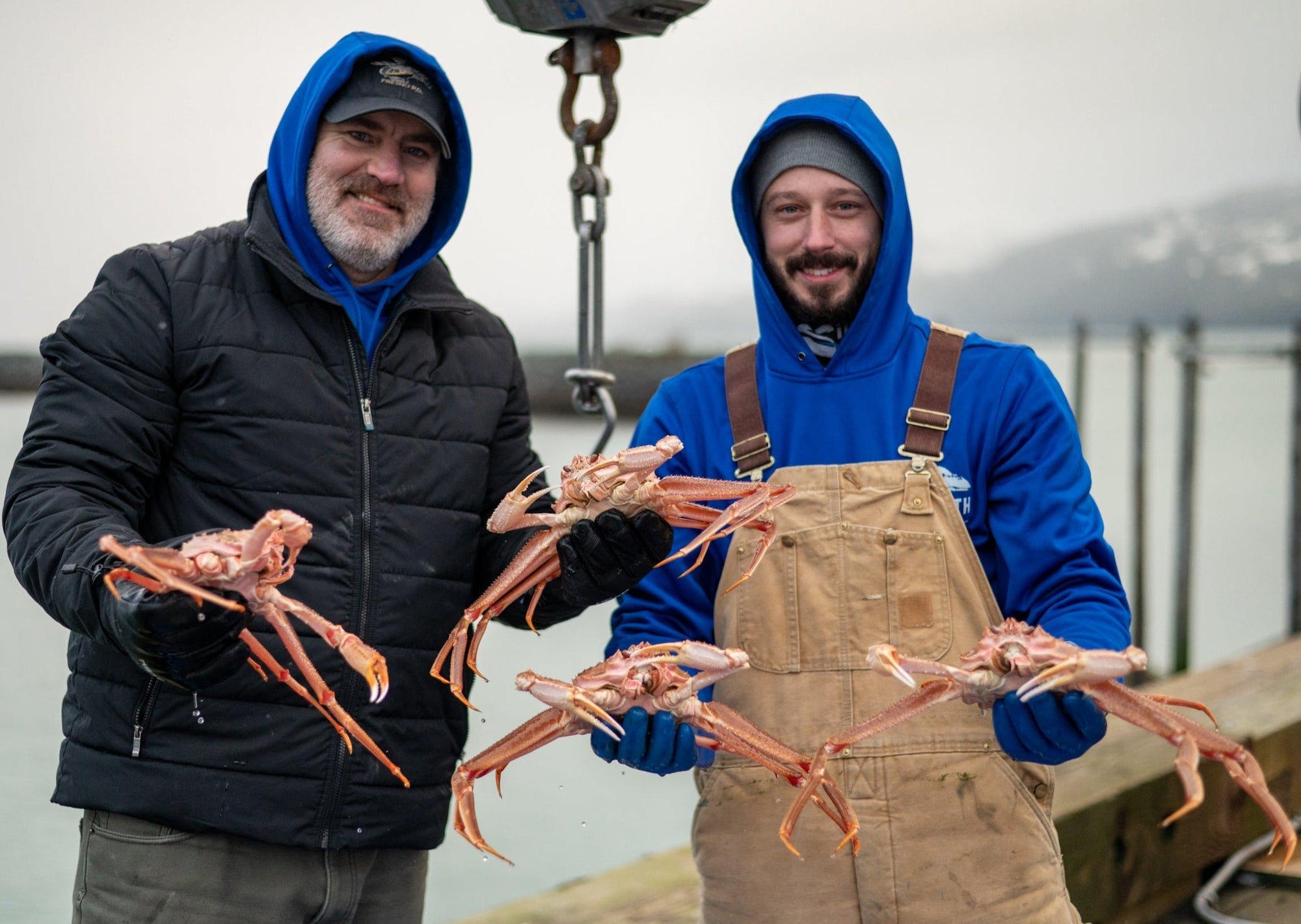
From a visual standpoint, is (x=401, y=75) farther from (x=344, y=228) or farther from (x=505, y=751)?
(x=505, y=751)

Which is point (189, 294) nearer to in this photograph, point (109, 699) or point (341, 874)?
point (109, 699)

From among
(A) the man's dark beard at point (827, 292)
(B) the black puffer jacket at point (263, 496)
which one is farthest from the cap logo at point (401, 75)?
(A) the man's dark beard at point (827, 292)

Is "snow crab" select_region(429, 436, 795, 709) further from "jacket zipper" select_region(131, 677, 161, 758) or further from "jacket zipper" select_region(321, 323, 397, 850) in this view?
"jacket zipper" select_region(131, 677, 161, 758)

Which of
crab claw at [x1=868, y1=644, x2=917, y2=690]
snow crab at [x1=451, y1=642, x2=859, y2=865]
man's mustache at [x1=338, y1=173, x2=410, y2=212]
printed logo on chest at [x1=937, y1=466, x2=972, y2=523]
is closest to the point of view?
crab claw at [x1=868, y1=644, x2=917, y2=690]

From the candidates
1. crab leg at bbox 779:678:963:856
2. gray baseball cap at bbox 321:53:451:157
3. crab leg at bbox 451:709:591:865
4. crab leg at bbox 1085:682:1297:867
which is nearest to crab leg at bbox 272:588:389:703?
crab leg at bbox 451:709:591:865

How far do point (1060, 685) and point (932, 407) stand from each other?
24.7 inches

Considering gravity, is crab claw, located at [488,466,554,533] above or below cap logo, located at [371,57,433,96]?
below

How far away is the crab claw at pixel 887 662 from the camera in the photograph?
7.00 ft

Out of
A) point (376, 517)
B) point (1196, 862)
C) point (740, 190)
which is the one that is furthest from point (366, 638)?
point (1196, 862)

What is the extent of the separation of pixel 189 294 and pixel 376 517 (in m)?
0.55

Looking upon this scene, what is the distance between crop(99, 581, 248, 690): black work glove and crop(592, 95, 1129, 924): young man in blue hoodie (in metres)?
0.70

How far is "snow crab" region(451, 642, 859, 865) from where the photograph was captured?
2264mm

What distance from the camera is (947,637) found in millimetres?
2408

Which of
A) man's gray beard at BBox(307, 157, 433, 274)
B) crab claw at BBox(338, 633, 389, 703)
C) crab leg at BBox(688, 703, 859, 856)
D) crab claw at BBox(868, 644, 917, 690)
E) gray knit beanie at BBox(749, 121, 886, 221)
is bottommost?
crab leg at BBox(688, 703, 859, 856)
